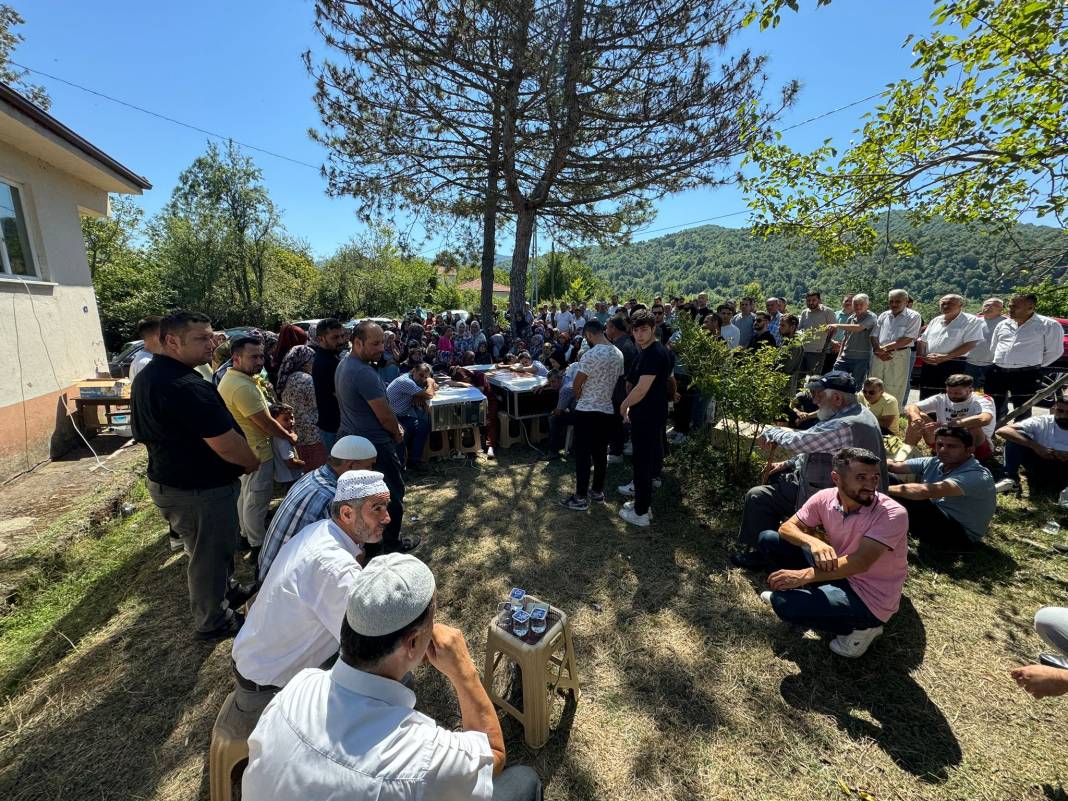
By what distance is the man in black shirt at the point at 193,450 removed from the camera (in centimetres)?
250

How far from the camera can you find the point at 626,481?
545 cm

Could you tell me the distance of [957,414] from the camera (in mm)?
4520

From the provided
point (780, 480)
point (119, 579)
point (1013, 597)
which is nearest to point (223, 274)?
point (119, 579)

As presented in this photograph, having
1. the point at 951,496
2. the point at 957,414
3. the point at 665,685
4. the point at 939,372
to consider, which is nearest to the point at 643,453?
the point at 665,685

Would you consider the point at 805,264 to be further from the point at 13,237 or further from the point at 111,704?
the point at 111,704

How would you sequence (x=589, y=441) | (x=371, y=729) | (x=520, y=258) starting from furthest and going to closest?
1. (x=520, y=258)
2. (x=589, y=441)
3. (x=371, y=729)

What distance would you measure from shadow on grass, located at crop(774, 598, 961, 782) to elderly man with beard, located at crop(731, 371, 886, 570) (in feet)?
2.95

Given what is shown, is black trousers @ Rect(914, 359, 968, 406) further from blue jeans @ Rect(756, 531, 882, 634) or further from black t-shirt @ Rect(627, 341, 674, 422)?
blue jeans @ Rect(756, 531, 882, 634)

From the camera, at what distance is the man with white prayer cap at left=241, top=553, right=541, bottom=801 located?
1036 millimetres

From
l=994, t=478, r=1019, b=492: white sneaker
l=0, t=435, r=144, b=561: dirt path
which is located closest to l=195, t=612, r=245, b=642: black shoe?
l=0, t=435, r=144, b=561: dirt path

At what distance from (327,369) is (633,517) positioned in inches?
124

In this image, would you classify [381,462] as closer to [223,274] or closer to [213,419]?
[213,419]

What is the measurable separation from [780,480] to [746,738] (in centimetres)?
199

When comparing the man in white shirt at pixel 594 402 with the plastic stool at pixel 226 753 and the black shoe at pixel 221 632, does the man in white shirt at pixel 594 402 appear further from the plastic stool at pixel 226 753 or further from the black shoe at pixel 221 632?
the plastic stool at pixel 226 753
